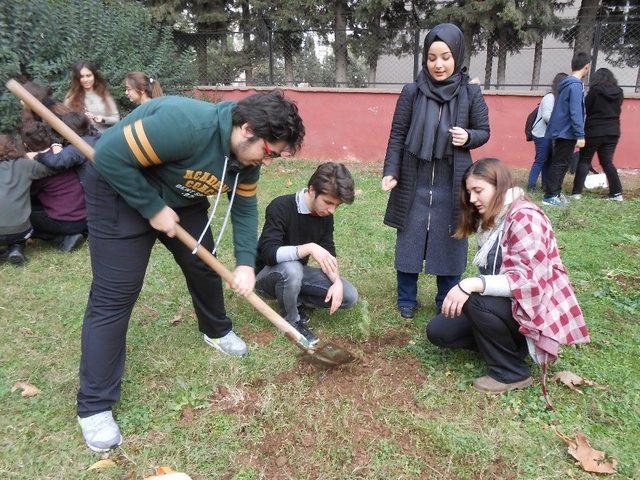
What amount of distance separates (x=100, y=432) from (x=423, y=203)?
216cm

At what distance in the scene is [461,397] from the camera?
247 centimetres

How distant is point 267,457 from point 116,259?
1.10 metres

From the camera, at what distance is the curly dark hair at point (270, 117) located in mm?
1885

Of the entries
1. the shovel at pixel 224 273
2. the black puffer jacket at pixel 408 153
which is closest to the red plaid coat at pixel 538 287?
the black puffer jacket at pixel 408 153

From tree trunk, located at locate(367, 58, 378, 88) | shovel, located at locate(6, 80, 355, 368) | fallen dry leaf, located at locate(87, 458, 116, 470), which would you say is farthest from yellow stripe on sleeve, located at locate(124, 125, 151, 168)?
tree trunk, located at locate(367, 58, 378, 88)

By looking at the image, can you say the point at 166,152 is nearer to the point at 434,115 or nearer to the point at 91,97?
the point at 434,115

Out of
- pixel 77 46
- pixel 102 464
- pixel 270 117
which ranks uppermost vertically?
pixel 77 46

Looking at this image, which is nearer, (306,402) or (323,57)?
(306,402)

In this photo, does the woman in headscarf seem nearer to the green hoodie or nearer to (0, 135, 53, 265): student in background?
the green hoodie

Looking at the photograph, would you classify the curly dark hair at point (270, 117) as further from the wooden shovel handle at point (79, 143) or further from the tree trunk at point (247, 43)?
the tree trunk at point (247, 43)

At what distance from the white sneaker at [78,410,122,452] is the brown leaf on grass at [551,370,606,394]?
87.1 inches

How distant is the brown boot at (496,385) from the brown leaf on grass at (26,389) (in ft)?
7.55

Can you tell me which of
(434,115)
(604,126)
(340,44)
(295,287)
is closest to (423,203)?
(434,115)

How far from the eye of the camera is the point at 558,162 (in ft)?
19.9
